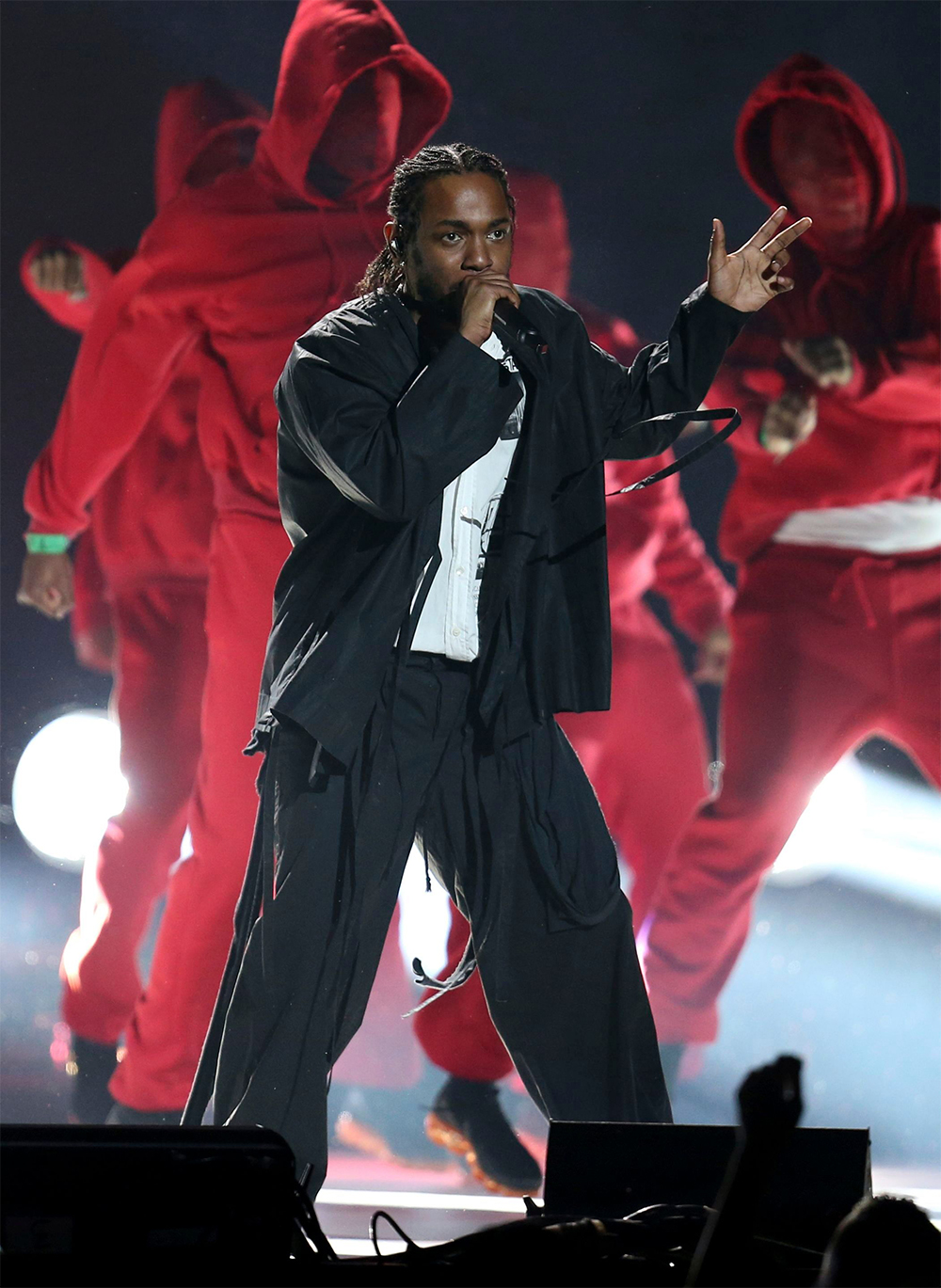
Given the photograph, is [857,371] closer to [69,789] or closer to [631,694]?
[631,694]

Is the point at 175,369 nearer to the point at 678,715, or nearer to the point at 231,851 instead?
the point at 231,851

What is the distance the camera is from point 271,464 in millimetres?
3211

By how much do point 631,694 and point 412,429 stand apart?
137 centimetres

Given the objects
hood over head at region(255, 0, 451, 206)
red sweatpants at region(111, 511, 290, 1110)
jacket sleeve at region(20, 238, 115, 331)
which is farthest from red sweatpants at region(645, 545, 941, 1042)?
jacket sleeve at region(20, 238, 115, 331)

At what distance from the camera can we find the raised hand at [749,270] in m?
2.22

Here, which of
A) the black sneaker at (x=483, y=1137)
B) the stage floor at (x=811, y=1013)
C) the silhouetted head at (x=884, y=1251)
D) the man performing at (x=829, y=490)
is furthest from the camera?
the man performing at (x=829, y=490)

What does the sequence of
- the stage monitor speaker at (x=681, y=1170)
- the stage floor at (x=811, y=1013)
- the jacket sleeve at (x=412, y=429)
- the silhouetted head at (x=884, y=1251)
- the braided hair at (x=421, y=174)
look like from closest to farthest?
1. the silhouetted head at (x=884, y=1251)
2. the stage monitor speaker at (x=681, y=1170)
3. the jacket sleeve at (x=412, y=429)
4. the braided hair at (x=421, y=174)
5. the stage floor at (x=811, y=1013)

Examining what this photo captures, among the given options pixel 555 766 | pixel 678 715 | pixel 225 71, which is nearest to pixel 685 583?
pixel 678 715

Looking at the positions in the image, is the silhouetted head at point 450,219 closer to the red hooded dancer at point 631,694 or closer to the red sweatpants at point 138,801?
the red hooded dancer at point 631,694

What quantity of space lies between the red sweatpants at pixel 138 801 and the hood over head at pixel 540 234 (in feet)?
3.43

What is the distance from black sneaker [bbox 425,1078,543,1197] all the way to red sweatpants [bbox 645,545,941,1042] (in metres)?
0.40

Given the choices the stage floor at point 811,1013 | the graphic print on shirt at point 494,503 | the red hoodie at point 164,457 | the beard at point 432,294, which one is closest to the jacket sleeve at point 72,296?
the red hoodie at point 164,457

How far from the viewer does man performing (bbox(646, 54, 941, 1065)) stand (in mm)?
3217

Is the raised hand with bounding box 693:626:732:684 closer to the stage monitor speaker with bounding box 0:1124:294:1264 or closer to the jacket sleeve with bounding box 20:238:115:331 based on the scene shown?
the jacket sleeve with bounding box 20:238:115:331
